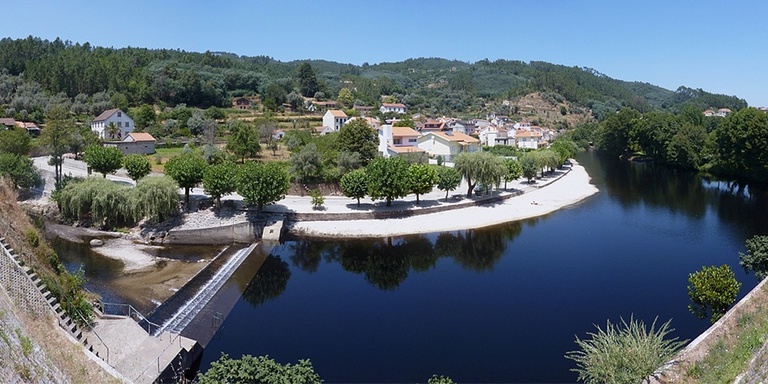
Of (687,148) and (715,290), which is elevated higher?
(687,148)

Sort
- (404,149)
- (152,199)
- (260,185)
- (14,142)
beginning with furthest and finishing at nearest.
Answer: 1. (404,149)
2. (14,142)
3. (260,185)
4. (152,199)

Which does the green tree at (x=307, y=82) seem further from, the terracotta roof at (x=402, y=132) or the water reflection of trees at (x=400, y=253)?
the water reflection of trees at (x=400, y=253)

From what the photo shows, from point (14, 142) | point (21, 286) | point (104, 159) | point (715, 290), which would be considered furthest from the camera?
point (14, 142)

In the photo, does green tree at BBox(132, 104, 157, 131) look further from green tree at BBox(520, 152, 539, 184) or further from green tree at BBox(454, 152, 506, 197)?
green tree at BBox(520, 152, 539, 184)

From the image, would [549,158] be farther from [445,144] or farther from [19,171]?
[19,171]

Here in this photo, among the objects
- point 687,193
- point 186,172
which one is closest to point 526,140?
point 687,193

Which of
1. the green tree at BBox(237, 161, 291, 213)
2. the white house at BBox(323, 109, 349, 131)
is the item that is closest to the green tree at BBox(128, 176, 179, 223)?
the green tree at BBox(237, 161, 291, 213)

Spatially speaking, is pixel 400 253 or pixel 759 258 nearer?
pixel 759 258

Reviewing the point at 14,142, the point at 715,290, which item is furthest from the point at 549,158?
the point at 14,142

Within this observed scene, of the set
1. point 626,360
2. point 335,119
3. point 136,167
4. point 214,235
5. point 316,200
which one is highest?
point 335,119
